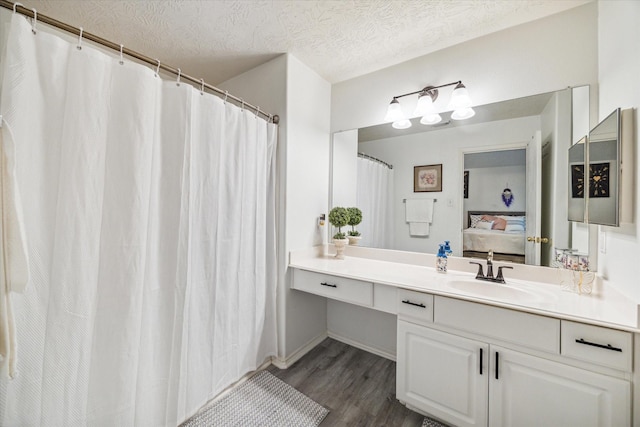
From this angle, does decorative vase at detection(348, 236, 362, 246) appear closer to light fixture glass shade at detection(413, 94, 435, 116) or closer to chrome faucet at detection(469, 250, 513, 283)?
chrome faucet at detection(469, 250, 513, 283)

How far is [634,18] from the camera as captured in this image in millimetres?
1044

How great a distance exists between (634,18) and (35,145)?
2.41 m

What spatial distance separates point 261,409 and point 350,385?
2.00 ft

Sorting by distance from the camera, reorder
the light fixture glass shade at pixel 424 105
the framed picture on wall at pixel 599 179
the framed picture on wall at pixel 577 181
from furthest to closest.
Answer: the light fixture glass shade at pixel 424 105
the framed picture on wall at pixel 577 181
the framed picture on wall at pixel 599 179

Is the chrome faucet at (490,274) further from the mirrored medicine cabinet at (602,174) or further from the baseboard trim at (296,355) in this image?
the baseboard trim at (296,355)

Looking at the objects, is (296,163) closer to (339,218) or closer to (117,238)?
(339,218)

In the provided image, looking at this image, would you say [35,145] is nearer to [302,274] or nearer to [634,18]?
[302,274]

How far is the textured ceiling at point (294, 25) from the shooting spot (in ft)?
4.71

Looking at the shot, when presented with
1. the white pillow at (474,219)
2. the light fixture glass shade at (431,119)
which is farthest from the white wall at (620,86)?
the light fixture glass shade at (431,119)

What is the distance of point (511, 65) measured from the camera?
1.62 metres

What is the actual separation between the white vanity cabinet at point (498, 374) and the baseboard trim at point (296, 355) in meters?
0.86

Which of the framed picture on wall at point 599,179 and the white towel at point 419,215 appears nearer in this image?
the framed picture on wall at point 599,179

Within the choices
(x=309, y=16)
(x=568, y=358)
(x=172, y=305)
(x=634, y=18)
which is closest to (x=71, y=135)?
(x=172, y=305)

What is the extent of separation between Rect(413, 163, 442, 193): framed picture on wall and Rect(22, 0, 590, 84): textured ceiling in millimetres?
852
